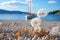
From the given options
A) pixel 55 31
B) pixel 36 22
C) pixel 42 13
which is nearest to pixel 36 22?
pixel 36 22

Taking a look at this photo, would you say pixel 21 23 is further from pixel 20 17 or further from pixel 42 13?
pixel 42 13

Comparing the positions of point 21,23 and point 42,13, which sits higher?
point 42,13

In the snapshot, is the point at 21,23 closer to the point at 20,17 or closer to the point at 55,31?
the point at 20,17

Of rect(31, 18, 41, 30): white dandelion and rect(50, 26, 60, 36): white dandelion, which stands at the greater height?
rect(31, 18, 41, 30): white dandelion

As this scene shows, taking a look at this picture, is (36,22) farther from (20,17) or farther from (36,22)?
(20,17)

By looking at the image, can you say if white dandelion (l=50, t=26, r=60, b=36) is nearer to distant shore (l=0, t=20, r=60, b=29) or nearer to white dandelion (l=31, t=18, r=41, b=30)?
distant shore (l=0, t=20, r=60, b=29)

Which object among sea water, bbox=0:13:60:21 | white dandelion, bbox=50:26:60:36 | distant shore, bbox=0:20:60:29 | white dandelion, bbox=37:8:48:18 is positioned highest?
white dandelion, bbox=37:8:48:18

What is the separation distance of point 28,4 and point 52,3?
0.26 meters

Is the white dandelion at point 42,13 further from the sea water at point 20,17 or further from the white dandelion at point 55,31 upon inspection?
the white dandelion at point 55,31

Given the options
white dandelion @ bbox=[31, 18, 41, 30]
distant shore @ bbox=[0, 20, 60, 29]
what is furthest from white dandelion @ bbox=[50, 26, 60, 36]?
white dandelion @ bbox=[31, 18, 41, 30]

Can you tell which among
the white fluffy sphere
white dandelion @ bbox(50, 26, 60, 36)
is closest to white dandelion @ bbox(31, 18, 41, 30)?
the white fluffy sphere

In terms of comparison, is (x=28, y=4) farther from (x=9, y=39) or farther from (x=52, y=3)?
(x=9, y=39)

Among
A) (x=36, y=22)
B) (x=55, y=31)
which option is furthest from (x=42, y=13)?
(x=55, y=31)

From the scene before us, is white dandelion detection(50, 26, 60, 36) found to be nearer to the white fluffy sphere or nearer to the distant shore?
the distant shore
